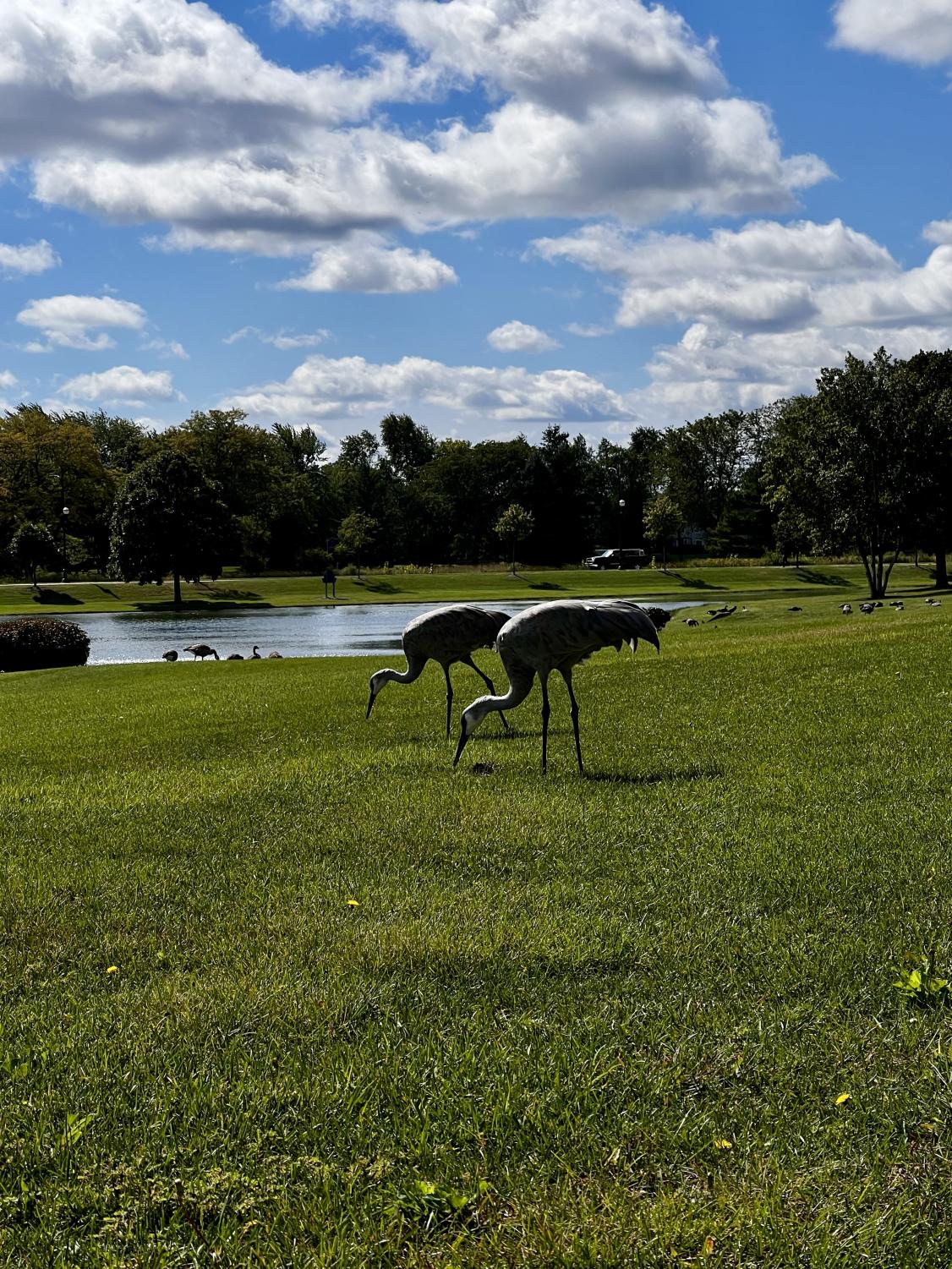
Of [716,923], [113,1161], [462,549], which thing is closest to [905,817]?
[716,923]

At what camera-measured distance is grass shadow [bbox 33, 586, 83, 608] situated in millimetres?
64438

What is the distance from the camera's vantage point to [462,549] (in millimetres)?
100250

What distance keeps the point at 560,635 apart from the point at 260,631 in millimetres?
36712

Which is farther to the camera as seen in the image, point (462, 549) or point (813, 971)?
point (462, 549)

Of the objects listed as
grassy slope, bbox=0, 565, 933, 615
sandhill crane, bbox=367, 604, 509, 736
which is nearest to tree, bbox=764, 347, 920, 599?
grassy slope, bbox=0, 565, 933, 615

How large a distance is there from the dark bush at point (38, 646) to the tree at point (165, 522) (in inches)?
1290

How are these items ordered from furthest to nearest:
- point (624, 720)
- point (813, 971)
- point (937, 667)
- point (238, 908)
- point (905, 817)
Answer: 1. point (937, 667)
2. point (624, 720)
3. point (905, 817)
4. point (238, 908)
5. point (813, 971)

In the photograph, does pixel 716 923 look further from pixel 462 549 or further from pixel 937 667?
pixel 462 549

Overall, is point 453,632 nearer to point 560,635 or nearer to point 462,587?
point 560,635

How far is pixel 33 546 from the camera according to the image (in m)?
70.4

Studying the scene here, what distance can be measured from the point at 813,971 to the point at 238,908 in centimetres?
320

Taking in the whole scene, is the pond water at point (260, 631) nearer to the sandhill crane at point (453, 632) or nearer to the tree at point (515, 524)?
the sandhill crane at point (453, 632)

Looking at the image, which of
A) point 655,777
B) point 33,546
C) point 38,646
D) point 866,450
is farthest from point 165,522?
point 655,777

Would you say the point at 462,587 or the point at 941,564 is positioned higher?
the point at 941,564
